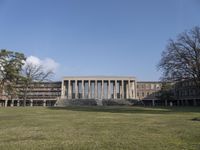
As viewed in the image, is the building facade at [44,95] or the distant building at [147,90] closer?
the building facade at [44,95]

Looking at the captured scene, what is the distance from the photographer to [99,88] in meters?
150

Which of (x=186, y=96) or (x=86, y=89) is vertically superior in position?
(x=86, y=89)

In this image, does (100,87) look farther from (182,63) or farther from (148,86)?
(182,63)

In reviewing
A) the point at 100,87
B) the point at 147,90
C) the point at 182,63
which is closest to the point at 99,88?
the point at 100,87

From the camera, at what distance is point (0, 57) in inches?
2217

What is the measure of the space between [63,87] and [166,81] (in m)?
108

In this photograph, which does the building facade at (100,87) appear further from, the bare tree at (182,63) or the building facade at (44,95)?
the bare tree at (182,63)

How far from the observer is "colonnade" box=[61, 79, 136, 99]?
147600mm

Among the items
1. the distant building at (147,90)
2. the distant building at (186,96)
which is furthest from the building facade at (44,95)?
the distant building at (186,96)

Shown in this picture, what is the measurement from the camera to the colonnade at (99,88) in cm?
14760

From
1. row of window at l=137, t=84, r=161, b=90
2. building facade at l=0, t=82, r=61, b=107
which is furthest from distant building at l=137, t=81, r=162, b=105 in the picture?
building facade at l=0, t=82, r=61, b=107

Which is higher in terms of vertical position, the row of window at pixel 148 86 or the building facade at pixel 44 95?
the row of window at pixel 148 86

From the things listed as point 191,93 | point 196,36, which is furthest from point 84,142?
point 191,93

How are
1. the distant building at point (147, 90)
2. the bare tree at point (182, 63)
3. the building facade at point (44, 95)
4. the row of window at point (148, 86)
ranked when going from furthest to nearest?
the row of window at point (148, 86) → the distant building at point (147, 90) → the building facade at point (44, 95) → the bare tree at point (182, 63)
